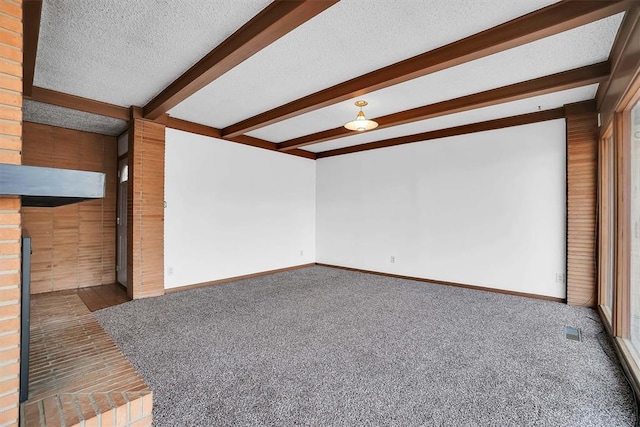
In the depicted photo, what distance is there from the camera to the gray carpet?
176 centimetres

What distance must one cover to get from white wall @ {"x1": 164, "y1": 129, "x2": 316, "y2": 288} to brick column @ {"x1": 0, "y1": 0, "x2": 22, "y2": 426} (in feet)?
11.6

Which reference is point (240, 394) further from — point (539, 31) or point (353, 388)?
point (539, 31)

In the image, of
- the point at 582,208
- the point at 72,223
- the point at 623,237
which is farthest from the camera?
the point at 72,223

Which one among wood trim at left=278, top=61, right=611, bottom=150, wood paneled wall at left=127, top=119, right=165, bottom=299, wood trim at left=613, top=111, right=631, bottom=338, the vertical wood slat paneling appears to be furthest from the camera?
wood paneled wall at left=127, top=119, right=165, bottom=299

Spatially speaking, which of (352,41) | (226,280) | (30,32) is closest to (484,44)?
(352,41)

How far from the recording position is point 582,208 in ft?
12.3

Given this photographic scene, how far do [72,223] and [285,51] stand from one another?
4.18 meters

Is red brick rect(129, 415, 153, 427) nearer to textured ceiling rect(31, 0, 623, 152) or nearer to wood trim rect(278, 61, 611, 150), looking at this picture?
textured ceiling rect(31, 0, 623, 152)

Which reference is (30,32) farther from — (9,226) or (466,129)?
(466,129)

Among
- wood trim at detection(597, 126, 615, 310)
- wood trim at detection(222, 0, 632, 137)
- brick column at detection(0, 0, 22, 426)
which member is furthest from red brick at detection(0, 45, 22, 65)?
wood trim at detection(597, 126, 615, 310)

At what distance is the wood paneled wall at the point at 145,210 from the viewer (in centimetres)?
399

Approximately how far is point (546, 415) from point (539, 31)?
2.46m

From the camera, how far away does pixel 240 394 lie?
193 centimetres

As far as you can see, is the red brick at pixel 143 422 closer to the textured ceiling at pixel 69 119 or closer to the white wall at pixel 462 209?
the textured ceiling at pixel 69 119
